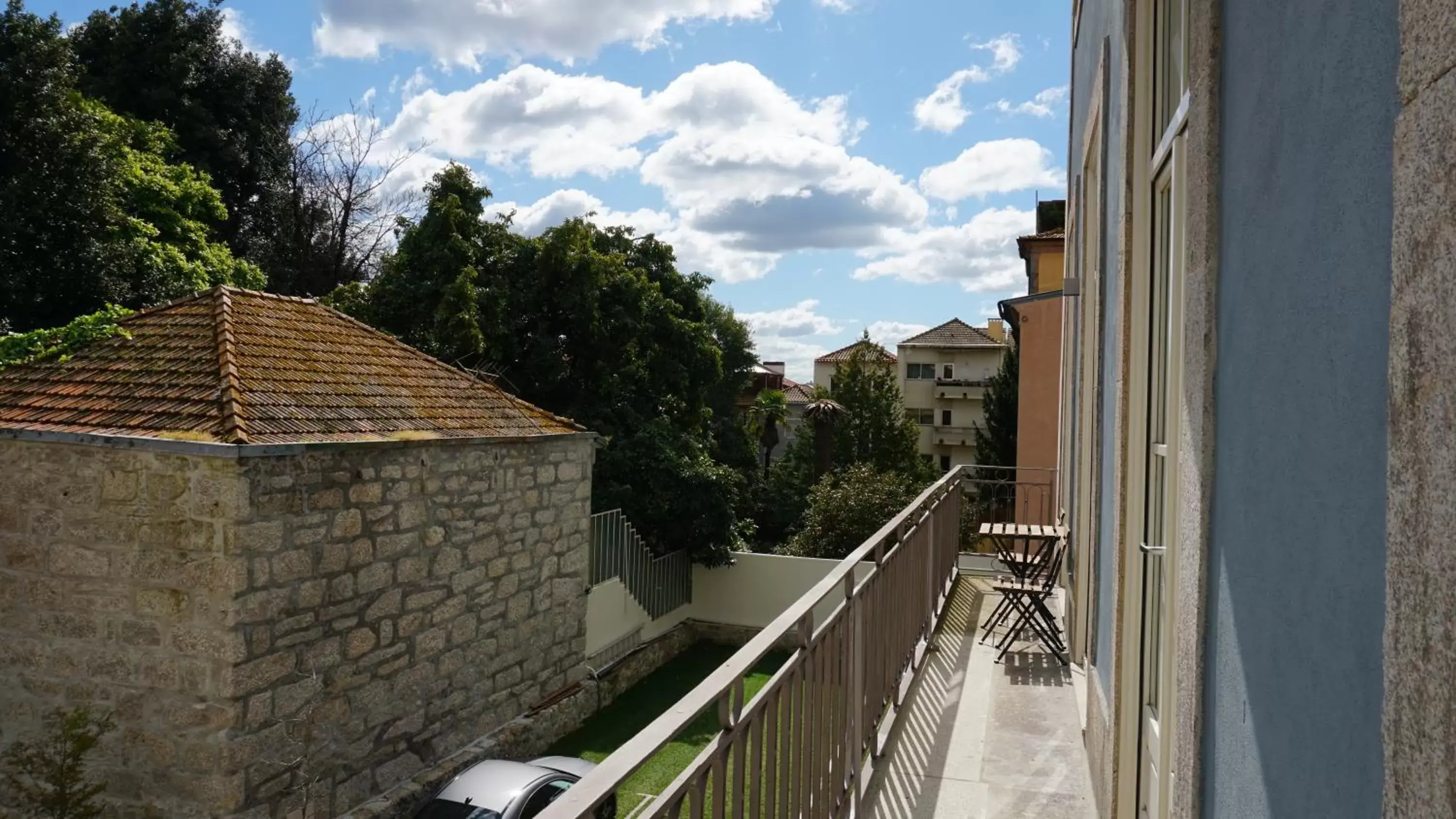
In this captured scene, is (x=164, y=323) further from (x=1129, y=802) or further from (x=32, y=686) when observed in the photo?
(x=1129, y=802)

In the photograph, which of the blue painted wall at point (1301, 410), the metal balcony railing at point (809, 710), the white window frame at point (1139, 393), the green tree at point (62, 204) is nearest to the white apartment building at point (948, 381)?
the green tree at point (62, 204)

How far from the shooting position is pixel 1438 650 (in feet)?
2.59

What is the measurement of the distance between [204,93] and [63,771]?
20546mm

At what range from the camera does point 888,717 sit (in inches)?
174

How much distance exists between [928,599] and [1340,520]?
191 inches

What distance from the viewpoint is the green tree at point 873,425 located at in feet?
102

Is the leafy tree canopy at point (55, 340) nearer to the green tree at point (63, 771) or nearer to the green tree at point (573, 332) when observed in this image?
the green tree at point (63, 771)

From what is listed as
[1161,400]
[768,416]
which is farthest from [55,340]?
[768,416]

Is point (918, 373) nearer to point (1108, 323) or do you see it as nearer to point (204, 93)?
point (204, 93)

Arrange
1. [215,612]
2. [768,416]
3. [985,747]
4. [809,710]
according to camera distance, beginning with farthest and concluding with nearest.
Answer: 1. [768,416]
2. [215,612]
3. [985,747]
4. [809,710]

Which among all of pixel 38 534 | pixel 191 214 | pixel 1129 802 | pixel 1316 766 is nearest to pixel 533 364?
pixel 191 214

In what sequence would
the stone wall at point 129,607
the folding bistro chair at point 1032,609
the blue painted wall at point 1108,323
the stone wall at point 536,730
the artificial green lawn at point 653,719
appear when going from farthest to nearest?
the artificial green lawn at point 653,719 < the stone wall at point 536,730 < the stone wall at point 129,607 < the folding bistro chair at point 1032,609 < the blue painted wall at point 1108,323

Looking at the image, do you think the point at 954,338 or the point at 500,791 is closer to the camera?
the point at 500,791

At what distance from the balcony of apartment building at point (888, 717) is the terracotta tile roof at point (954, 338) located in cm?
3616
